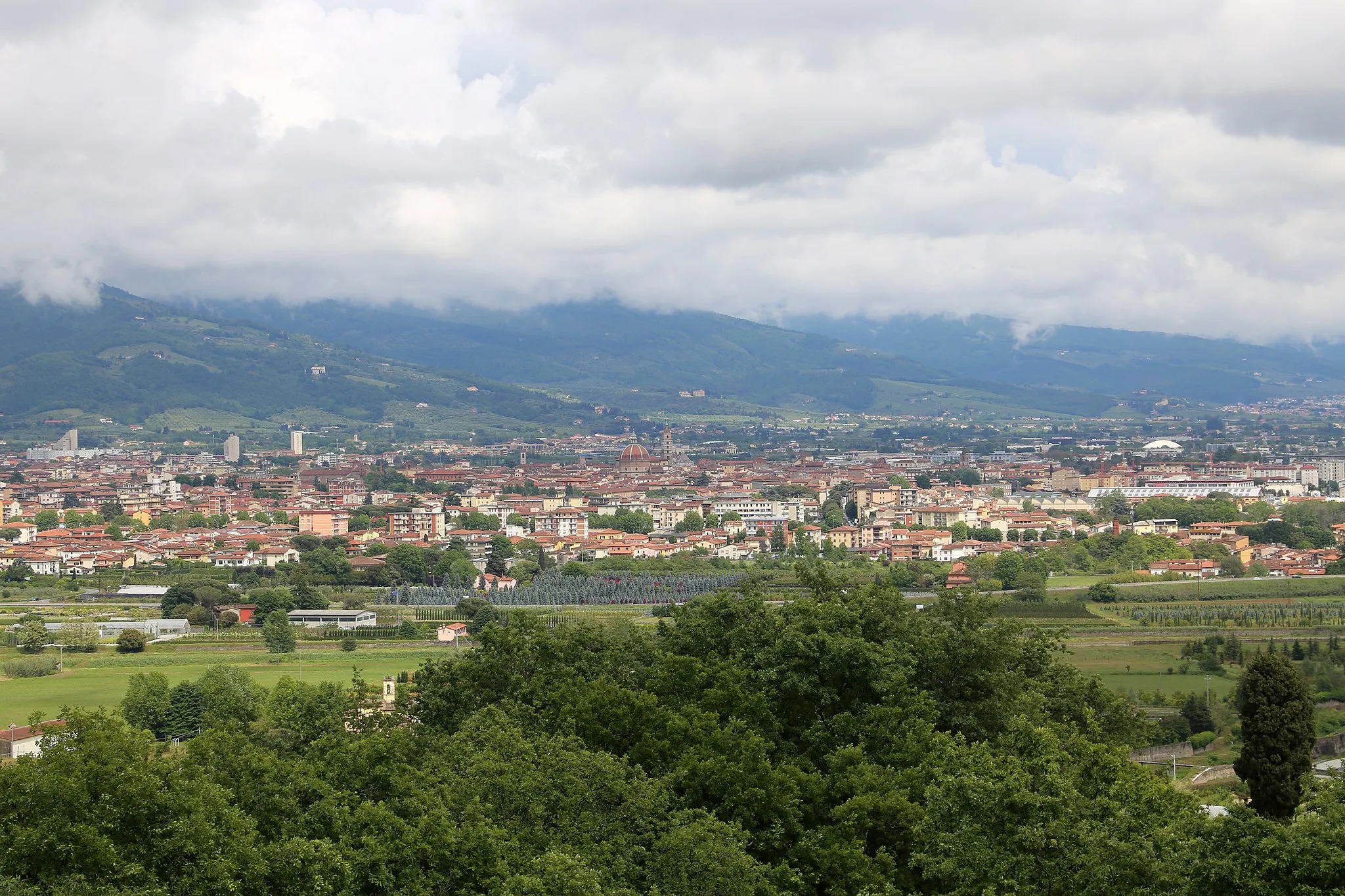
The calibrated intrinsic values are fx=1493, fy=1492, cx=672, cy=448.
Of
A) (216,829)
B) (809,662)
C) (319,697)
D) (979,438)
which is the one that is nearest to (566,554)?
(319,697)

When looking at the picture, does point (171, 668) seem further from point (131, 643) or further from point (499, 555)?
point (499, 555)

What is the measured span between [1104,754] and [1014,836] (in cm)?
259

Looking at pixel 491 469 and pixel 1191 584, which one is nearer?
pixel 1191 584

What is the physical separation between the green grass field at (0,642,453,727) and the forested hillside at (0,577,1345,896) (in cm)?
1742

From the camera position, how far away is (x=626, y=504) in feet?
297

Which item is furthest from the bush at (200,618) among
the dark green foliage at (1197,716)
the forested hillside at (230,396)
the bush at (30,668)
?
the forested hillside at (230,396)

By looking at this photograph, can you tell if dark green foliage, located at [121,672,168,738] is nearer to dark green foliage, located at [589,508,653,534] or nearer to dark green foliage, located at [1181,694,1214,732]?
dark green foliage, located at [1181,694,1214,732]

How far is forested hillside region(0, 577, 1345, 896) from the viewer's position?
484 inches

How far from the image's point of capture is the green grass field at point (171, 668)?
34156mm

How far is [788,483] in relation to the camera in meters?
102

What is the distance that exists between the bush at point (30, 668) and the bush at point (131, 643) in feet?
11.0

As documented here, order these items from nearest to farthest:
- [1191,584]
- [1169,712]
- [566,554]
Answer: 1. [1169,712]
2. [1191,584]
3. [566,554]

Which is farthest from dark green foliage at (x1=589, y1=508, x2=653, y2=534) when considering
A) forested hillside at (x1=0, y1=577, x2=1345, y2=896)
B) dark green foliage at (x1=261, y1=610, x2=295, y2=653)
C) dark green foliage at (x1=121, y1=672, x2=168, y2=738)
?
forested hillside at (x1=0, y1=577, x2=1345, y2=896)

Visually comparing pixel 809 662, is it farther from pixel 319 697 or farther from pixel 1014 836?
pixel 319 697
